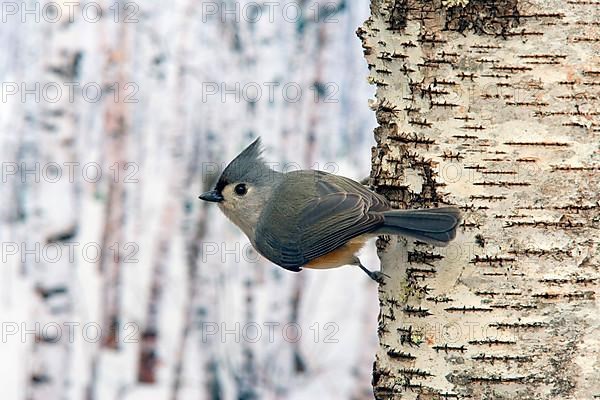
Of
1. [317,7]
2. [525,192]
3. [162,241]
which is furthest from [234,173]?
[317,7]

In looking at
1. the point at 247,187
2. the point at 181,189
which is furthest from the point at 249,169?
the point at 181,189

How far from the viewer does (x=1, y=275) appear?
5.03m

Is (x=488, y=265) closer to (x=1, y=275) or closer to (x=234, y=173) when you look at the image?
(x=234, y=173)

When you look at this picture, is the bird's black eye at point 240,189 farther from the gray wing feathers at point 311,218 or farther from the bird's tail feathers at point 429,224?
the bird's tail feathers at point 429,224

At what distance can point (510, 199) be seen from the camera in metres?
1.62

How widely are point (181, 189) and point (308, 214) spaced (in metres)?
2.87

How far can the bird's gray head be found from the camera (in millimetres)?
2484

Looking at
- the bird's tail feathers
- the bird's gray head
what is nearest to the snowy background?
the bird's gray head

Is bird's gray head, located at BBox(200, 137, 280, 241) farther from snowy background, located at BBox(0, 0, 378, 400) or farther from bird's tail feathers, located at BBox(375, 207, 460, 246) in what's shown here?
snowy background, located at BBox(0, 0, 378, 400)

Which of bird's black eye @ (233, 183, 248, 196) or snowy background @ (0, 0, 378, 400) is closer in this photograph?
bird's black eye @ (233, 183, 248, 196)

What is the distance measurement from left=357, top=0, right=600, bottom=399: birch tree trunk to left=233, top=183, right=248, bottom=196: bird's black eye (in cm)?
90

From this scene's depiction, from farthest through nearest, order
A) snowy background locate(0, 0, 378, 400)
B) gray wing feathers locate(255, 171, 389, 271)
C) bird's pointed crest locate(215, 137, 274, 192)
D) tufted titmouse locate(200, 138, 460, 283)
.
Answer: snowy background locate(0, 0, 378, 400), bird's pointed crest locate(215, 137, 274, 192), gray wing feathers locate(255, 171, 389, 271), tufted titmouse locate(200, 138, 460, 283)

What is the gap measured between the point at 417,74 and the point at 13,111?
3.70 meters

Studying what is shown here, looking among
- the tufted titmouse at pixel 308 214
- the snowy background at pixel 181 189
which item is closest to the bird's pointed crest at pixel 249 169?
the tufted titmouse at pixel 308 214
